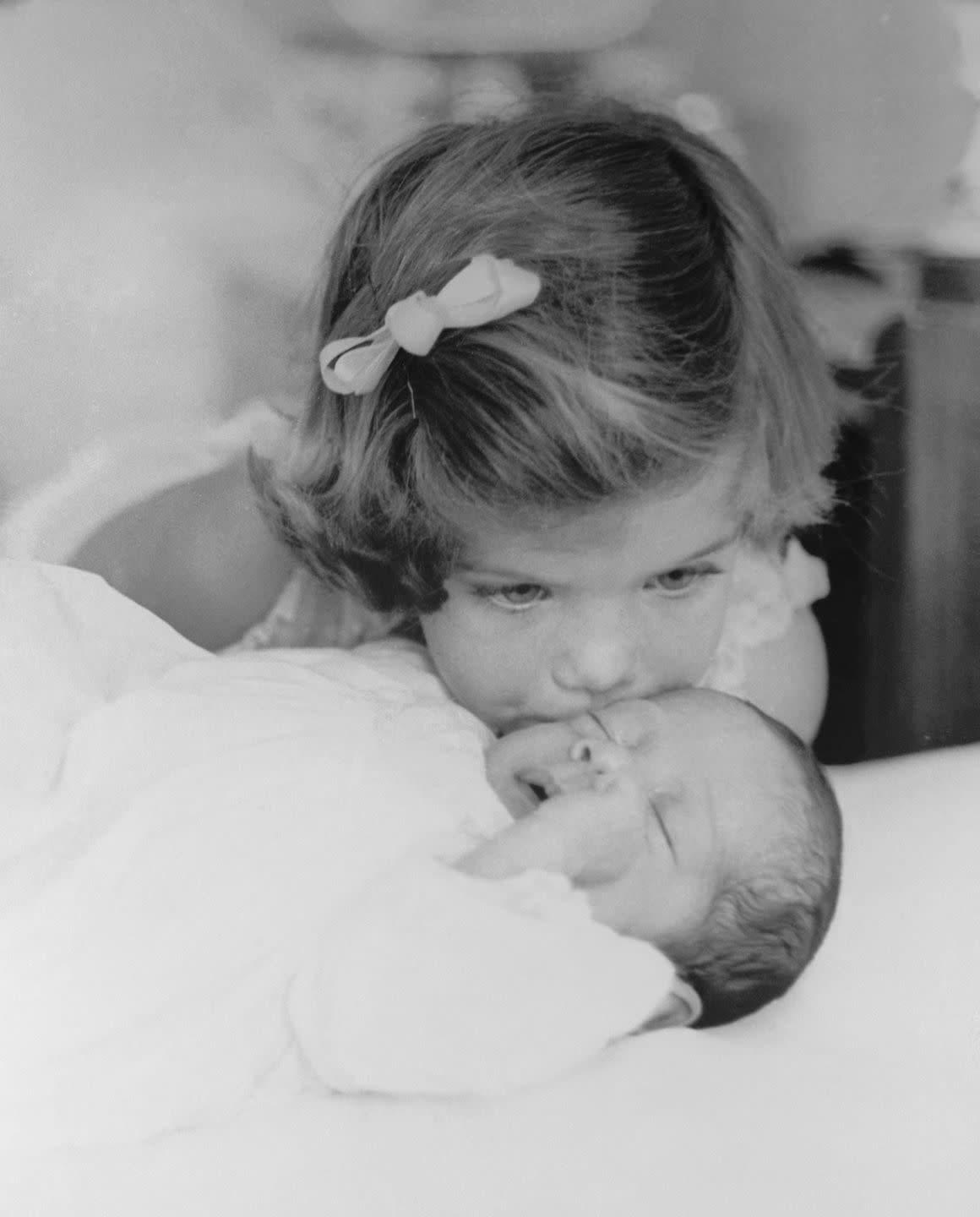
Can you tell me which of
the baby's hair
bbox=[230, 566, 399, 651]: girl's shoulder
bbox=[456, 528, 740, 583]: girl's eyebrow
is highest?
bbox=[456, 528, 740, 583]: girl's eyebrow

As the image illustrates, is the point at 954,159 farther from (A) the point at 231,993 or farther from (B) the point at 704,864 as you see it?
(A) the point at 231,993

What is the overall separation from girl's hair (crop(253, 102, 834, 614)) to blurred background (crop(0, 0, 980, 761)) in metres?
0.04

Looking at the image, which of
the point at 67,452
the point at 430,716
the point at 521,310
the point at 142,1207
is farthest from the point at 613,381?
the point at 142,1207

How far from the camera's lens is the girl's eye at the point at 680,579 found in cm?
88

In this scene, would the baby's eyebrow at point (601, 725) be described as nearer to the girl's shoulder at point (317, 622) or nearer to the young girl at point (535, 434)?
the young girl at point (535, 434)

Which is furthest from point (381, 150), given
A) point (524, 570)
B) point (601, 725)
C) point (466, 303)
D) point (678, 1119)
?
point (678, 1119)

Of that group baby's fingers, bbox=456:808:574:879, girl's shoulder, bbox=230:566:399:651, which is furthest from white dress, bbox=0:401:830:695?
baby's fingers, bbox=456:808:574:879

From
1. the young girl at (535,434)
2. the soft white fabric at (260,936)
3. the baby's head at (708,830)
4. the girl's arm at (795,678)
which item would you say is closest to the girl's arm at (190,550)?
the young girl at (535,434)

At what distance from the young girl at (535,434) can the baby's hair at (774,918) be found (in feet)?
0.45

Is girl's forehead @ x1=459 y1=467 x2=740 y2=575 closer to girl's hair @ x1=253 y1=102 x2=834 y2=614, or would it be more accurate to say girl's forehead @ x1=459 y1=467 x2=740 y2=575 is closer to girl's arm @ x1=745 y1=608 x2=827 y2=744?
girl's hair @ x1=253 y1=102 x2=834 y2=614

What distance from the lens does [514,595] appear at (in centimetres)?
87

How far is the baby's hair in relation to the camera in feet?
2.61

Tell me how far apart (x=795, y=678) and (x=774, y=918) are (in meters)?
0.23

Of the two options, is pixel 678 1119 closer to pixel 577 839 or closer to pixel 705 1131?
pixel 705 1131
